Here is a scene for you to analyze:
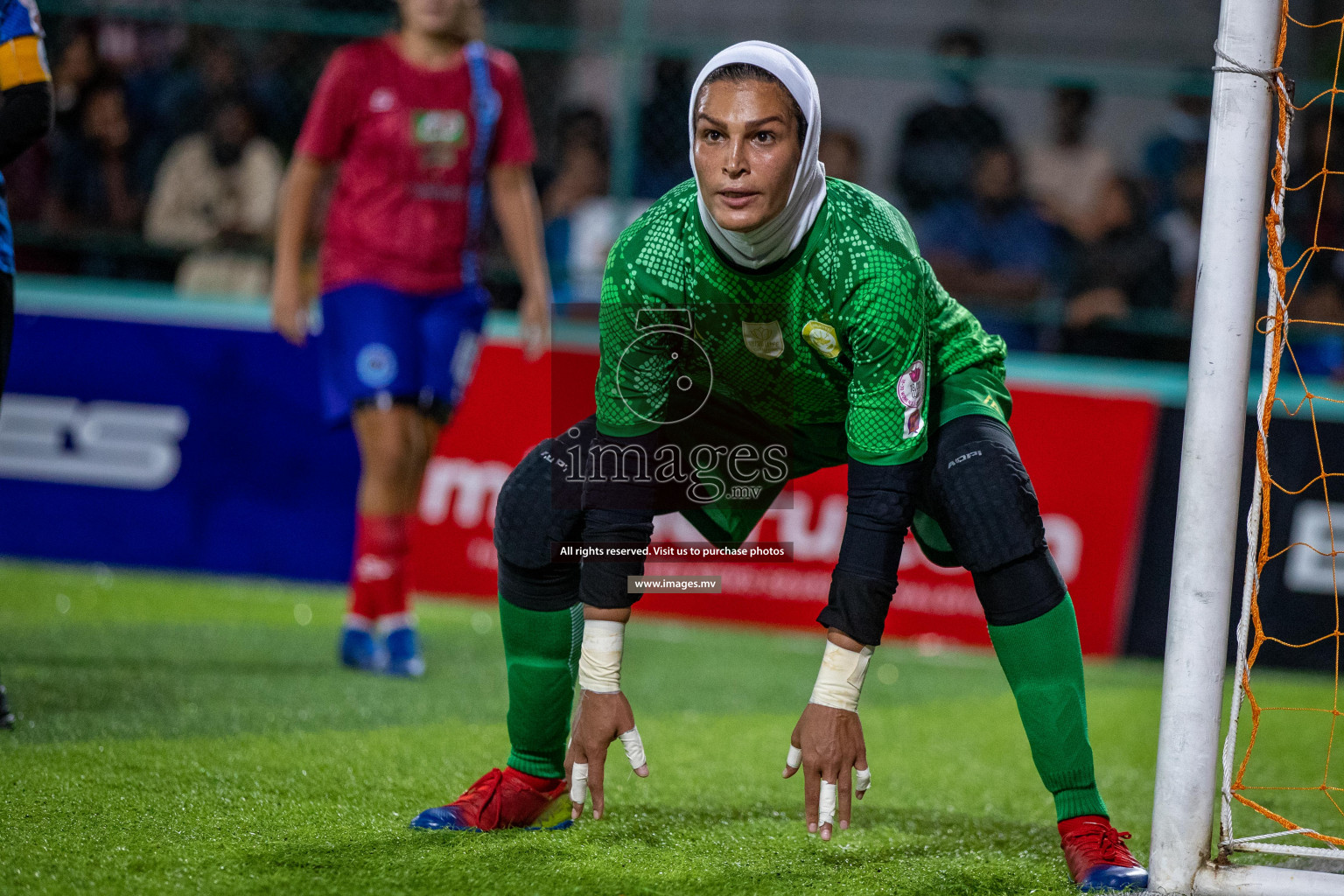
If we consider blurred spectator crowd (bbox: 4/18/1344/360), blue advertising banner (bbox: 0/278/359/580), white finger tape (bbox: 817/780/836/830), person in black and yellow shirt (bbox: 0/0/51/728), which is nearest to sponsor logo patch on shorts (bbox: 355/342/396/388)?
person in black and yellow shirt (bbox: 0/0/51/728)

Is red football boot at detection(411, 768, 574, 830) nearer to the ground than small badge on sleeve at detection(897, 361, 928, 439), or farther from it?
nearer to the ground

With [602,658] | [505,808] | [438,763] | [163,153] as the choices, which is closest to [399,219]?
[438,763]

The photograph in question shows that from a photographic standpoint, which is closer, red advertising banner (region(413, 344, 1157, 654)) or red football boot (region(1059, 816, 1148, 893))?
red football boot (region(1059, 816, 1148, 893))

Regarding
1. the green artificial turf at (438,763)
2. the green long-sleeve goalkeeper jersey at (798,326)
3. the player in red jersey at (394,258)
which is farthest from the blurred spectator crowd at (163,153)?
the green long-sleeve goalkeeper jersey at (798,326)

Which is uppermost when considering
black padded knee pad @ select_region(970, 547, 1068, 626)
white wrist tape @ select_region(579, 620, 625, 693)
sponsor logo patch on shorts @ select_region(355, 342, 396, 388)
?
sponsor logo patch on shorts @ select_region(355, 342, 396, 388)

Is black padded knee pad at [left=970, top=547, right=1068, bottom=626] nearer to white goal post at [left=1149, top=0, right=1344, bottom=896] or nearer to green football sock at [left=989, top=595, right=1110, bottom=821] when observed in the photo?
green football sock at [left=989, top=595, right=1110, bottom=821]

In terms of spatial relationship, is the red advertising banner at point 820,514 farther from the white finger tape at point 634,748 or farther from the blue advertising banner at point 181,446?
the white finger tape at point 634,748

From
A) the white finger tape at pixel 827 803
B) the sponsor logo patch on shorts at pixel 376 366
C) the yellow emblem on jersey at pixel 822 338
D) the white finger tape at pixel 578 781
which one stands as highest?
the yellow emblem on jersey at pixel 822 338

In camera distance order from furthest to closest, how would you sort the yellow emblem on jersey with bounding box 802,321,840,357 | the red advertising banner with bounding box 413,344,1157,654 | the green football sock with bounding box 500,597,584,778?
the red advertising banner with bounding box 413,344,1157,654, the green football sock with bounding box 500,597,584,778, the yellow emblem on jersey with bounding box 802,321,840,357

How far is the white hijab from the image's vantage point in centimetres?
251

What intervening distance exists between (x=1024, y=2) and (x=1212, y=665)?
10.5m

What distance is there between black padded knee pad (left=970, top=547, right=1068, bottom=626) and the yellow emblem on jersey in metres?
0.53

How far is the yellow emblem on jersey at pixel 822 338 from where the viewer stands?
262 cm

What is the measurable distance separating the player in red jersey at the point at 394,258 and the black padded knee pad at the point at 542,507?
6.69ft
